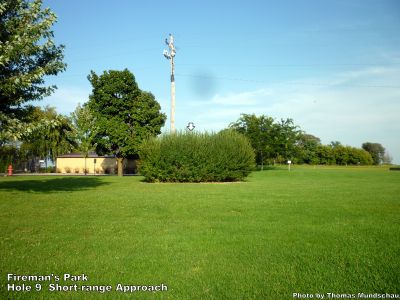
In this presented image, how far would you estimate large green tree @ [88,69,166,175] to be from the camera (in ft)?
151

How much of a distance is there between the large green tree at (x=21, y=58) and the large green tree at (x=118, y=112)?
94.7 ft

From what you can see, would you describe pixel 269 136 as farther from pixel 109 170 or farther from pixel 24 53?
pixel 24 53

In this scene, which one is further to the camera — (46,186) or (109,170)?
(109,170)

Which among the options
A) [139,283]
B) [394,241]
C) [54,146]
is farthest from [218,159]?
[54,146]

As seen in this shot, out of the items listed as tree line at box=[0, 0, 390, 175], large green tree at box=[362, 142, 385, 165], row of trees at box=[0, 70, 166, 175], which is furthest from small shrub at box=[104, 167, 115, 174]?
large green tree at box=[362, 142, 385, 165]

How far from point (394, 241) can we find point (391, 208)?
240 inches

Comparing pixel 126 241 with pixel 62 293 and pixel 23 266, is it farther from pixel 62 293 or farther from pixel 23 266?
pixel 62 293

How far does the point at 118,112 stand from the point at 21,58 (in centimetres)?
3182

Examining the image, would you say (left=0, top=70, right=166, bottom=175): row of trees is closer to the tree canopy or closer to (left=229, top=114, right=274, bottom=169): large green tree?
(left=229, top=114, right=274, bottom=169): large green tree

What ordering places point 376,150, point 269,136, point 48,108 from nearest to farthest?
1. point 269,136
2. point 48,108
3. point 376,150

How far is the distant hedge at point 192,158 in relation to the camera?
106 feet

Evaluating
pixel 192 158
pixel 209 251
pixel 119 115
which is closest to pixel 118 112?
pixel 119 115

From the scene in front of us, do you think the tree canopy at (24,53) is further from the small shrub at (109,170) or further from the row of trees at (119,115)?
the small shrub at (109,170)

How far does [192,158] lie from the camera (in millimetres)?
32406
